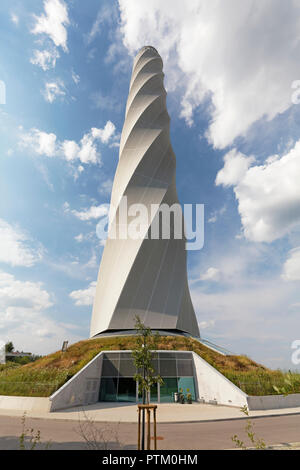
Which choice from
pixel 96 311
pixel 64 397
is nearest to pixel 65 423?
pixel 64 397

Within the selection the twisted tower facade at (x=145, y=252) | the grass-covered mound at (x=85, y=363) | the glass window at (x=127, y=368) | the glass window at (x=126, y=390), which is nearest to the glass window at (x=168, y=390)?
the glass window at (x=126, y=390)

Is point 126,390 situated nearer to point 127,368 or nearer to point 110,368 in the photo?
point 127,368

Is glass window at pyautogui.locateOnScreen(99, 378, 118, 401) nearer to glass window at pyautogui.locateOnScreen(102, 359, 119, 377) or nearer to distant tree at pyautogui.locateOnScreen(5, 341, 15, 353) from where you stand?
glass window at pyautogui.locateOnScreen(102, 359, 119, 377)

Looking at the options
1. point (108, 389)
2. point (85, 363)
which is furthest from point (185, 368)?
point (85, 363)

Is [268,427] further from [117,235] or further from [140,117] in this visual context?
[140,117]

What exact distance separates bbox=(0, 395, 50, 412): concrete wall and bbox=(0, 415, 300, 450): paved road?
2.68 meters

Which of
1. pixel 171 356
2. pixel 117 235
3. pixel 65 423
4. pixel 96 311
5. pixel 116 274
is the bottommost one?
pixel 65 423

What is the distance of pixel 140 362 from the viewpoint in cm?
892

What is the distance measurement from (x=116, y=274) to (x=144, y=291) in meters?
4.90

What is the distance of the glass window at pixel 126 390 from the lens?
877 inches

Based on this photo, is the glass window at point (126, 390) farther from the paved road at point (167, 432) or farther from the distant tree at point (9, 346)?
the distant tree at point (9, 346)

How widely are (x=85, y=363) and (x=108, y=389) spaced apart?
2960 millimetres

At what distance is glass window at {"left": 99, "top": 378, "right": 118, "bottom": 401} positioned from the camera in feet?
74.2
